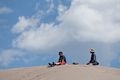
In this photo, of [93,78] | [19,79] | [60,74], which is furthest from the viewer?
[19,79]

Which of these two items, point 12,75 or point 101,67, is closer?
point 101,67

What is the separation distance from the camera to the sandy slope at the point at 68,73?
2254 centimetres

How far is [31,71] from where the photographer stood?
2673 centimetres

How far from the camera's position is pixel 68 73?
76.7 feet

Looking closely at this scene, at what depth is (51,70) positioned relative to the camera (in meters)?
24.9

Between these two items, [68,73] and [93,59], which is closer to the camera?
[68,73]

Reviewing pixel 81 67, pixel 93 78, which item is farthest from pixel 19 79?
pixel 93 78

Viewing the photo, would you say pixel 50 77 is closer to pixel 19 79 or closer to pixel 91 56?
pixel 19 79

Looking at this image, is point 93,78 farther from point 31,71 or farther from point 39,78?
point 31,71

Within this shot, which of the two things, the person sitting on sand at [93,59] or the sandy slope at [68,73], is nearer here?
the sandy slope at [68,73]

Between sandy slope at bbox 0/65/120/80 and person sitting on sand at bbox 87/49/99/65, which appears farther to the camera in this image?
person sitting on sand at bbox 87/49/99/65

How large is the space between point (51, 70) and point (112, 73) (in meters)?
3.51

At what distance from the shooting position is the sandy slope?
22.5m

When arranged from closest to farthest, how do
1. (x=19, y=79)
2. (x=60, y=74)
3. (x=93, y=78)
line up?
(x=93, y=78), (x=60, y=74), (x=19, y=79)
